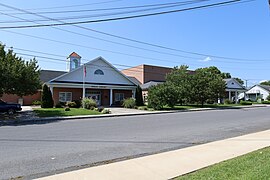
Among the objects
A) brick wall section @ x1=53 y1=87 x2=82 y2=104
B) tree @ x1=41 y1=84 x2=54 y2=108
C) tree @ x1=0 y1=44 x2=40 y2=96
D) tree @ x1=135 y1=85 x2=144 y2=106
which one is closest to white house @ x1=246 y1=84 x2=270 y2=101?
tree @ x1=135 y1=85 x2=144 y2=106

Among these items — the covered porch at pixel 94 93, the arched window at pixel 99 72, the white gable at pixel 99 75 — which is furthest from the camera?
the arched window at pixel 99 72

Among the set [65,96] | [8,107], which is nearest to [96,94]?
[65,96]

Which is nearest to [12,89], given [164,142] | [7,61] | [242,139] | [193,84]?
[7,61]

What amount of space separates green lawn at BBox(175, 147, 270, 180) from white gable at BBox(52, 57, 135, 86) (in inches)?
1197

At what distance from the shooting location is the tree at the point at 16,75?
64.2 feet

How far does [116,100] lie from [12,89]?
21393 mm

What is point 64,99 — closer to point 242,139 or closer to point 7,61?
point 7,61

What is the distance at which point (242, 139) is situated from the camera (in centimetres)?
1012

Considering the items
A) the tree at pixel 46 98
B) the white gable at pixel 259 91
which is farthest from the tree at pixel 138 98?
the white gable at pixel 259 91

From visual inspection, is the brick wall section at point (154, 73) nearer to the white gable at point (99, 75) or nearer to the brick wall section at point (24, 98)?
the white gable at point (99, 75)

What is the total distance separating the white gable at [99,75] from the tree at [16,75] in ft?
38.4

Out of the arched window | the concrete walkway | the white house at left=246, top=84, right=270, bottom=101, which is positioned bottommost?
the concrete walkway

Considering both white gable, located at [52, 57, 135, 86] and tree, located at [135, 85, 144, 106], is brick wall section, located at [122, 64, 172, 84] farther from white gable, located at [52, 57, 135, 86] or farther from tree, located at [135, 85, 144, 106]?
tree, located at [135, 85, 144, 106]

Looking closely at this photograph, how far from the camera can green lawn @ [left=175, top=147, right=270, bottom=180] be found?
5.07 meters
